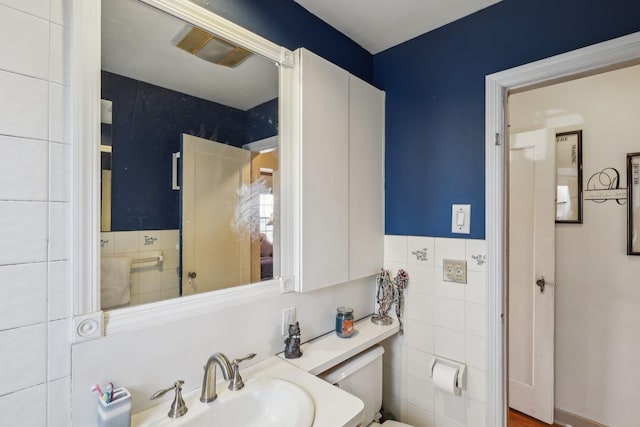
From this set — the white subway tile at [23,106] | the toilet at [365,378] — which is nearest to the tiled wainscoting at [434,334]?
the toilet at [365,378]

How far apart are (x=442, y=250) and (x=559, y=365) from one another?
4.78 ft

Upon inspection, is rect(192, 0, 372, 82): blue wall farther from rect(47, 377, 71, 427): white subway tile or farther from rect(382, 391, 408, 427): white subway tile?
rect(382, 391, 408, 427): white subway tile

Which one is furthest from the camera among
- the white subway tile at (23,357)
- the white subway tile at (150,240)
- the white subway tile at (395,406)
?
the white subway tile at (395,406)

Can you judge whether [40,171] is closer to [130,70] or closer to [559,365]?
[130,70]

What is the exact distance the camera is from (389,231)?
1.92m

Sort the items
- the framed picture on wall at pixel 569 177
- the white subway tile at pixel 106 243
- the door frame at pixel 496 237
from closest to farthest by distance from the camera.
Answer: the white subway tile at pixel 106 243 → the door frame at pixel 496 237 → the framed picture on wall at pixel 569 177

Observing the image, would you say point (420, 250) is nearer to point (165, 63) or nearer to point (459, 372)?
point (459, 372)

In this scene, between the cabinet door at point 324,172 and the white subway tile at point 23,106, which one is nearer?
the white subway tile at point 23,106

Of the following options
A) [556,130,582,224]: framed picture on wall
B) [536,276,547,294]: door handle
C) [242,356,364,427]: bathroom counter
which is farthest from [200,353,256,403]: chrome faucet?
[556,130,582,224]: framed picture on wall

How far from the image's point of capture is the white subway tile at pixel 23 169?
2.52 feet

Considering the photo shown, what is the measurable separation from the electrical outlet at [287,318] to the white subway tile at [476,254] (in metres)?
0.93

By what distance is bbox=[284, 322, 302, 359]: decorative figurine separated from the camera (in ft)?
4.42

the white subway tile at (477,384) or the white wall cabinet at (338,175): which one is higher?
the white wall cabinet at (338,175)

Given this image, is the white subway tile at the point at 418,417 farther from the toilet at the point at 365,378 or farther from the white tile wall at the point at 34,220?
the white tile wall at the point at 34,220
